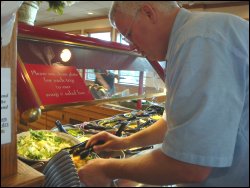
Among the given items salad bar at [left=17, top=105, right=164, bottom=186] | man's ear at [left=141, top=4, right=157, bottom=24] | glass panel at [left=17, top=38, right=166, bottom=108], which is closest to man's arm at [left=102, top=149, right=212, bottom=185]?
salad bar at [left=17, top=105, right=164, bottom=186]

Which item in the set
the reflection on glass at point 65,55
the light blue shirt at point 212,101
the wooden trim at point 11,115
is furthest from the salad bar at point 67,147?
the reflection on glass at point 65,55

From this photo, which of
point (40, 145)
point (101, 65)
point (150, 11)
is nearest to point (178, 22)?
point (150, 11)

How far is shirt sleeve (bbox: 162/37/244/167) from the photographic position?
2.10 feet

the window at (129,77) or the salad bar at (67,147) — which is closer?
the salad bar at (67,147)

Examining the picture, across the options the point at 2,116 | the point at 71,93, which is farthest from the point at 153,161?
the point at 71,93

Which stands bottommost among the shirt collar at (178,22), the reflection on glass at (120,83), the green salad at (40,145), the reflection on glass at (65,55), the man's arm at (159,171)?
the green salad at (40,145)

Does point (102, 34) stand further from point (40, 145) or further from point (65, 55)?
point (40, 145)

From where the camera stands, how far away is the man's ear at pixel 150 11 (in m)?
0.74

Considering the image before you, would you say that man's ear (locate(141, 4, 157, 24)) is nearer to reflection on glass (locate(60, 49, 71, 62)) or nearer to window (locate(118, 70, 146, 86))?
reflection on glass (locate(60, 49, 71, 62))

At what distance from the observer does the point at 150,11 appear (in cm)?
75

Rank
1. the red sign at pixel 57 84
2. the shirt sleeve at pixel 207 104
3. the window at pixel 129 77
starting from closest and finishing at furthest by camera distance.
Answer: the shirt sleeve at pixel 207 104, the red sign at pixel 57 84, the window at pixel 129 77

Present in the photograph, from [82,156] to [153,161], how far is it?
0.58 metres

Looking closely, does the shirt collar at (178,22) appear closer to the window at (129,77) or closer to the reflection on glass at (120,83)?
the reflection on glass at (120,83)

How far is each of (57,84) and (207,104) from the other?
70 centimetres
